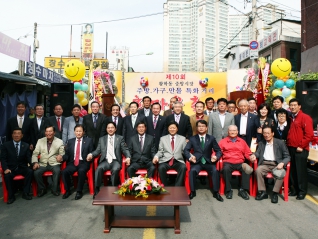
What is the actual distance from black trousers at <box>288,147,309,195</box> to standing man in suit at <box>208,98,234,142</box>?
1.15 meters

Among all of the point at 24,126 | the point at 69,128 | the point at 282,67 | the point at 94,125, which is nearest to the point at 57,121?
the point at 69,128

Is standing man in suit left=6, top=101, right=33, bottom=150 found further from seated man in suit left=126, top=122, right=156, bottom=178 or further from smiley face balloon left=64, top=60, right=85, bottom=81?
smiley face balloon left=64, top=60, right=85, bottom=81

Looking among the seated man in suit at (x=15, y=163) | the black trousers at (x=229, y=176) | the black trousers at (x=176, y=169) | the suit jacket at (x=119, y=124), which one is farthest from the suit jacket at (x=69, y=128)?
the black trousers at (x=229, y=176)

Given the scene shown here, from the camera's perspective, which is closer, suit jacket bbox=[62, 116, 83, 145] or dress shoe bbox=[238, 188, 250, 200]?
dress shoe bbox=[238, 188, 250, 200]

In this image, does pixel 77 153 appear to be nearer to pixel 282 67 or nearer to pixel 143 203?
pixel 143 203

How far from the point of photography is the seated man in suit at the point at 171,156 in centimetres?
476

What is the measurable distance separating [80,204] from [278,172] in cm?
300

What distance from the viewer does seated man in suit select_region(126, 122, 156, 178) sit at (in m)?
5.03

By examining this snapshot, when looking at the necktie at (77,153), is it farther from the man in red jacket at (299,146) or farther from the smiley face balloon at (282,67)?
the smiley face balloon at (282,67)

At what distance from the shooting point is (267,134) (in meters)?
4.71

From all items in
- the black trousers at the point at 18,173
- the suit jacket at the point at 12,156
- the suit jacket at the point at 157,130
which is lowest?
the black trousers at the point at 18,173

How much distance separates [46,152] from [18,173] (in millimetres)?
527

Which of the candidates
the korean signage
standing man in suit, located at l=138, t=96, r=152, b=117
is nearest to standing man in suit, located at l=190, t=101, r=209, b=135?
standing man in suit, located at l=138, t=96, r=152, b=117

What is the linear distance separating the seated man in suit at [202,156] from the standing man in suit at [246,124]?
737mm
